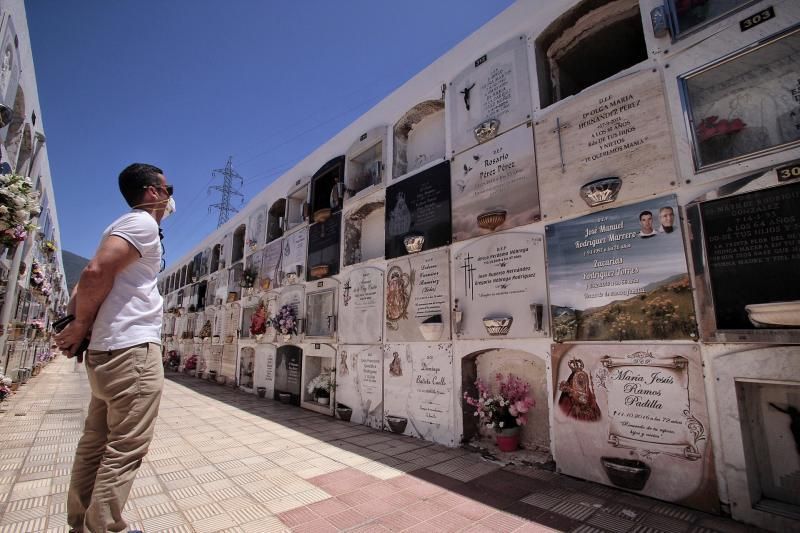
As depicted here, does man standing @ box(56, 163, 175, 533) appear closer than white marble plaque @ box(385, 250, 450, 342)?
Yes

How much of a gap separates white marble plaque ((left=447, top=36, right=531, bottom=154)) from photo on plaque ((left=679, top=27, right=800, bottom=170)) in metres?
1.91

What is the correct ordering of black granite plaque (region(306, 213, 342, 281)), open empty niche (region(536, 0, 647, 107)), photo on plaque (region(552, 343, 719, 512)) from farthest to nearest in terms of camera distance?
black granite plaque (region(306, 213, 342, 281)) → open empty niche (region(536, 0, 647, 107)) → photo on plaque (region(552, 343, 719, 512))

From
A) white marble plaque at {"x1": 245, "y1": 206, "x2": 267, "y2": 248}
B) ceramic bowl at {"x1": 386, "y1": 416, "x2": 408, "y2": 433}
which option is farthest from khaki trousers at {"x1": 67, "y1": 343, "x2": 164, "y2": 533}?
white marble plaque at {"x1": 245, "y1": 206, "x2": 267, "y2": 248}

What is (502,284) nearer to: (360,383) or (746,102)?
(746,102)

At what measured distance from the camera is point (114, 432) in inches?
73.5

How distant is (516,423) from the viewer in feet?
15.4

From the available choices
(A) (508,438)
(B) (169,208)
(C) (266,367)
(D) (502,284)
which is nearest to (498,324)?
(D) (502,284)

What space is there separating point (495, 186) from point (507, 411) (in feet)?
9.56

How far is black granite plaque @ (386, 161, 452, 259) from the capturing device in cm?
605

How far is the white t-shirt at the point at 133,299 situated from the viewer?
1.93 meters

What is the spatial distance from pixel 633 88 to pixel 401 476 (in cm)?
470

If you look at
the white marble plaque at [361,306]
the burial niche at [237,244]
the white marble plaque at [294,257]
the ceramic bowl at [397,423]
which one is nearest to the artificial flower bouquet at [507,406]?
the ceramic bowl at [397,423]

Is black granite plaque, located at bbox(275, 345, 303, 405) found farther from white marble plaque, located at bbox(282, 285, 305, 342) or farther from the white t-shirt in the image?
the white t-shirt

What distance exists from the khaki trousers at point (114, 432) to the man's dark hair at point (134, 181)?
89cm
